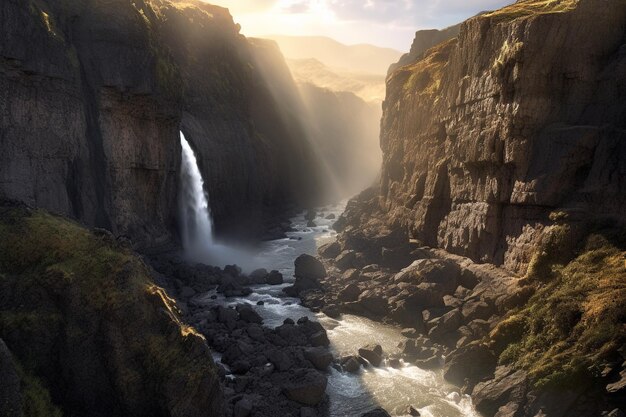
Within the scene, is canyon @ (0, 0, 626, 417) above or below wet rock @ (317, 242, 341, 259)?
above

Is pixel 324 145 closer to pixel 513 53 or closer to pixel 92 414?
pixel 513 53

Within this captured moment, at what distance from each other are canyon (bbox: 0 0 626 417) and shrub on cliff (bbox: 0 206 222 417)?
76 millimetres

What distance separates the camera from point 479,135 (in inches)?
1535

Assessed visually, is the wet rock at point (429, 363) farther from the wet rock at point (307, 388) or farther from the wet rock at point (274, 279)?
the wet rock at point (274, 279)

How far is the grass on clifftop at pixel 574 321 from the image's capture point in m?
23.0

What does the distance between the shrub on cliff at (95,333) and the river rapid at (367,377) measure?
8.84 metres

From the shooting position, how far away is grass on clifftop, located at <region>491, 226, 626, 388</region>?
23.0 metres

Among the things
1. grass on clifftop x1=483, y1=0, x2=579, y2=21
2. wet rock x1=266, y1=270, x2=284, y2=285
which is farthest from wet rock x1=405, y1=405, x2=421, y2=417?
grass on clifftop x1=483, y1=0, x2=579, y2=21

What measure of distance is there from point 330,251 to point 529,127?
95.4 feet

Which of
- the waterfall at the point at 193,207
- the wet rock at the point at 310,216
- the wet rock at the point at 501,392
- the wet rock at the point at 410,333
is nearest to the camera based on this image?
the wet rock at the point at 501,392

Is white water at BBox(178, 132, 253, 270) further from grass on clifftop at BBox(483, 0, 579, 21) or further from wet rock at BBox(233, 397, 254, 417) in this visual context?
grass on clifftop at BBox(483, 0, 579, 21)

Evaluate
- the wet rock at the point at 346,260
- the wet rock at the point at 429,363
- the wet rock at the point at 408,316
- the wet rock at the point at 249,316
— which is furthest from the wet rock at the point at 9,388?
the wet rock at the point at 346,260

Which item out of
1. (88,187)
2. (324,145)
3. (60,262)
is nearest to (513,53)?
(60,262)

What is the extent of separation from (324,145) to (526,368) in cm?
10352
